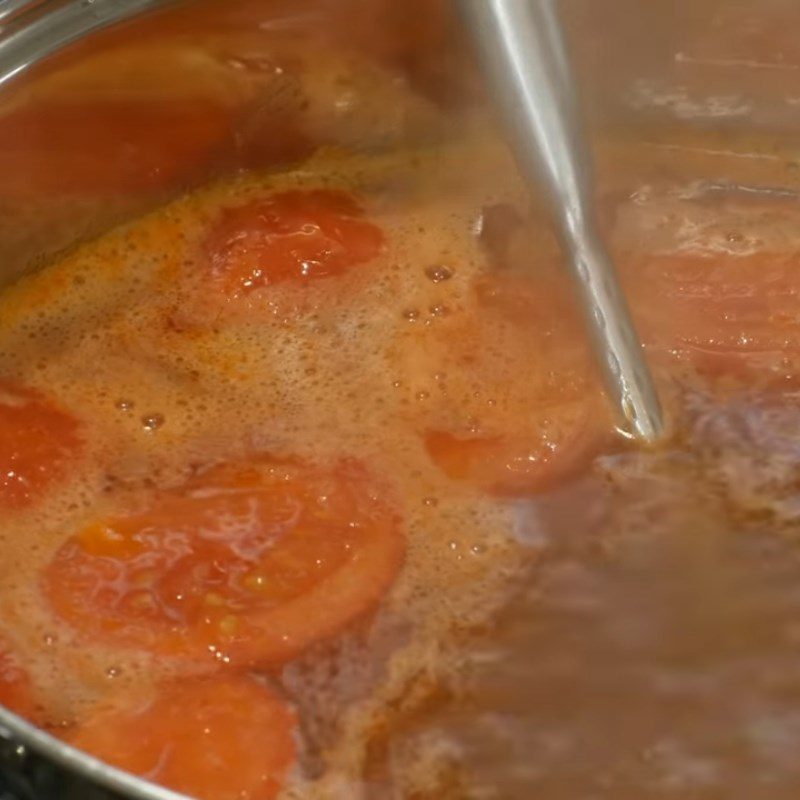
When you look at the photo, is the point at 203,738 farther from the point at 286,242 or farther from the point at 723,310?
the point at 723,310

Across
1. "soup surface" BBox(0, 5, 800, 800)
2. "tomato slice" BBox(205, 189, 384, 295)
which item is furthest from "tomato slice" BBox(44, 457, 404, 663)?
"tomato slice" BBox(205, 189, 384, 295)

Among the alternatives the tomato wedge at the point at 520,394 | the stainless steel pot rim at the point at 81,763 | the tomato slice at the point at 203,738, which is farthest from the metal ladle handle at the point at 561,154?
the stainless steel pot rim at the point at 81,763

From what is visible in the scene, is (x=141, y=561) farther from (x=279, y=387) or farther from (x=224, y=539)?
(x=279, y=387)

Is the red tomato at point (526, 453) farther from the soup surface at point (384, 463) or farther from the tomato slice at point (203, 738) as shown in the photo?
the tomato slice at point (203, 738)

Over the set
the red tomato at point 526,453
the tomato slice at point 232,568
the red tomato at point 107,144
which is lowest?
the red tomato at point 526,453

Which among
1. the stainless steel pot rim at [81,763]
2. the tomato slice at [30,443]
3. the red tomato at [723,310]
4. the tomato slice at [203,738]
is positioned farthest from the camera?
the red tomato at [723,310]

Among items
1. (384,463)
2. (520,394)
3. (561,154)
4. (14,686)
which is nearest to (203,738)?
(14,686)

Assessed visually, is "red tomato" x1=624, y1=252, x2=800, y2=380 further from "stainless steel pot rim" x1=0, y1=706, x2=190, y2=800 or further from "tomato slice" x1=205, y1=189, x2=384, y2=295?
"stainless steel pot rim" x1=0, y1=706, x2=190, y2=800
